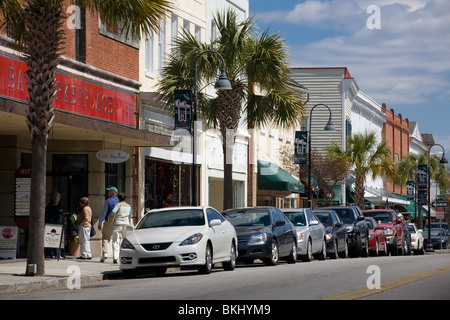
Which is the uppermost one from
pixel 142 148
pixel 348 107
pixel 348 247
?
pixel 348 107

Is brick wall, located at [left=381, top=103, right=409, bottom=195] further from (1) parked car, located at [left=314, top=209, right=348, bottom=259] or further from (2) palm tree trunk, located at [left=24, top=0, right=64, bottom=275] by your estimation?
(2) palm tree trunk, located at [left=24, top=0, right=64, bottom=275]

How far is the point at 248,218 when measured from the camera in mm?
24609

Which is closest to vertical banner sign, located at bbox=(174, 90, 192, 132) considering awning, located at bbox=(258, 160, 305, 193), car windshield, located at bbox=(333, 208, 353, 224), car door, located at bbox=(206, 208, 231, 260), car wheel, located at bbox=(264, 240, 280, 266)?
car wheel, located at bbox=(264, 240, 280, 266)

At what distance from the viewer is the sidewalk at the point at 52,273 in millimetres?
16913

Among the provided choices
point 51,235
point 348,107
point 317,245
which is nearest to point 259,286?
point 51,235

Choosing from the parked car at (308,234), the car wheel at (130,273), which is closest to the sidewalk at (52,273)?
the car wheel at (130,273)

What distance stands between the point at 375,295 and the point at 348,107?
53.9 metres

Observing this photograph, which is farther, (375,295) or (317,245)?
(317,245)

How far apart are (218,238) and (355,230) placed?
12.7 m

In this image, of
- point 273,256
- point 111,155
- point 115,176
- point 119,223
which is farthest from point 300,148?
point 119,223

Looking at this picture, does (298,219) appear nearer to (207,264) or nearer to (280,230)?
(280,230)

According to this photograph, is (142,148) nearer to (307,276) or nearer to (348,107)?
(307,276)
